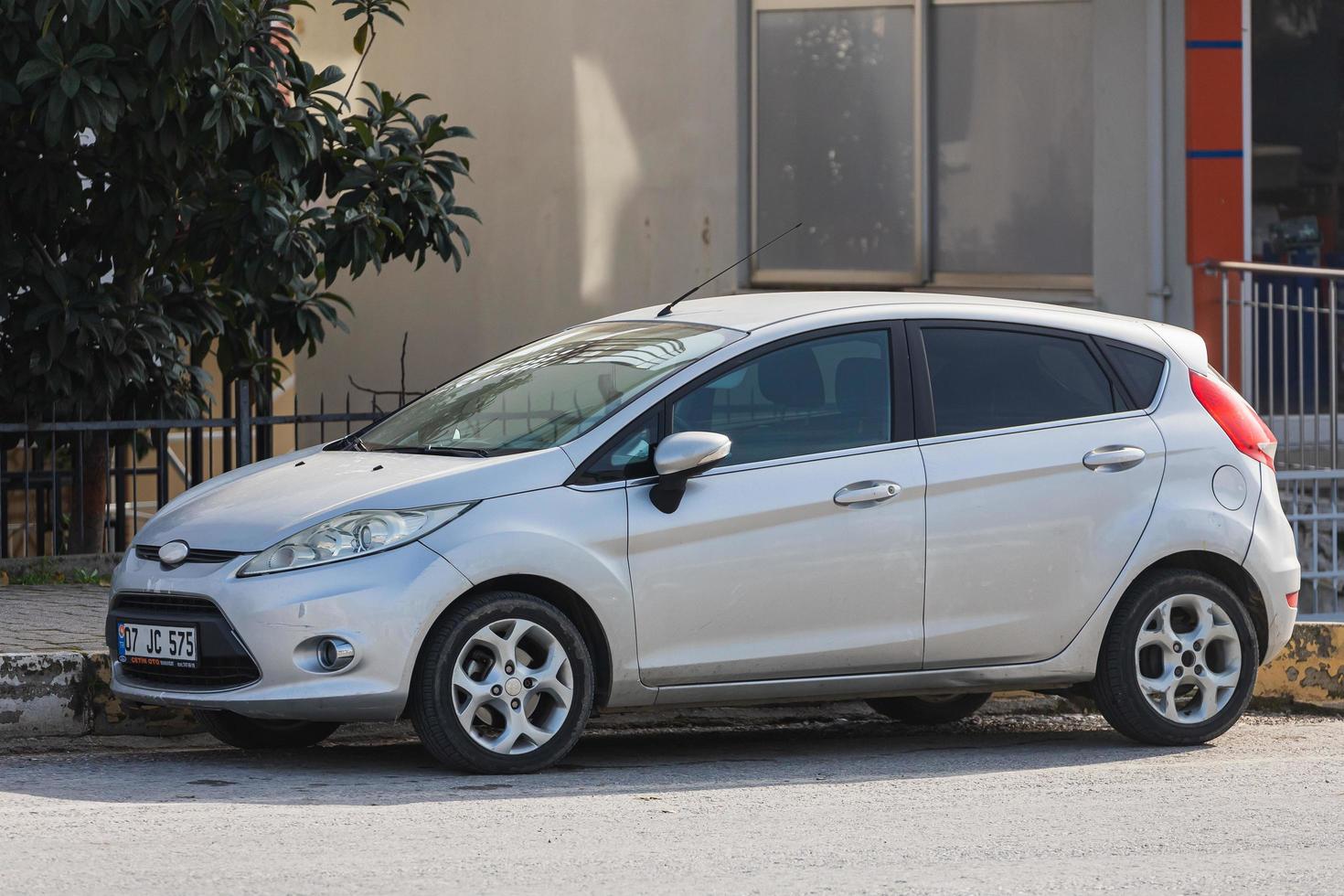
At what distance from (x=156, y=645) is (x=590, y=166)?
24.0 ft

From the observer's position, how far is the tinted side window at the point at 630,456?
21.7ft

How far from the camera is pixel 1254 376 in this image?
11.0 m

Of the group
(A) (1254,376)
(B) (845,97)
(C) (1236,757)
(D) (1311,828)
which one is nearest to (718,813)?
(D) (1311,828)

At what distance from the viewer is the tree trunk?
1096 centimetres

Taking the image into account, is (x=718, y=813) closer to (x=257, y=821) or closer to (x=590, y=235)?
(x=257, y=821)

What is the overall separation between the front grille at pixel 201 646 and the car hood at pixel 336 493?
0.65 ft

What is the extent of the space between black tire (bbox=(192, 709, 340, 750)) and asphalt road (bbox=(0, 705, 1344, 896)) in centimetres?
10

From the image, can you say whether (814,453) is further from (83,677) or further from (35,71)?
(35,71)

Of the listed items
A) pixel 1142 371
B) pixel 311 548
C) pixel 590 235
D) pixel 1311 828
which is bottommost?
pixel 1311 828

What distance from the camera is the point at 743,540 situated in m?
6.68

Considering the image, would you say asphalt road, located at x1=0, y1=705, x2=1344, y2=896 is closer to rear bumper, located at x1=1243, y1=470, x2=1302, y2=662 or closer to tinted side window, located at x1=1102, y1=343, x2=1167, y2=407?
rear bumper, located at x1=1243, y1=470, x2=1302, y2=662

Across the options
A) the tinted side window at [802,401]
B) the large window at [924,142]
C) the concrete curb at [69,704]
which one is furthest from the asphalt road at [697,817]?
the large window at [924,142]

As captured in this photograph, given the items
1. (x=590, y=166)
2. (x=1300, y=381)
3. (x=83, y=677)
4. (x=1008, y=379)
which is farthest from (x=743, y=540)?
(x=590, y=166)

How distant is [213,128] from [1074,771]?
5.37m
